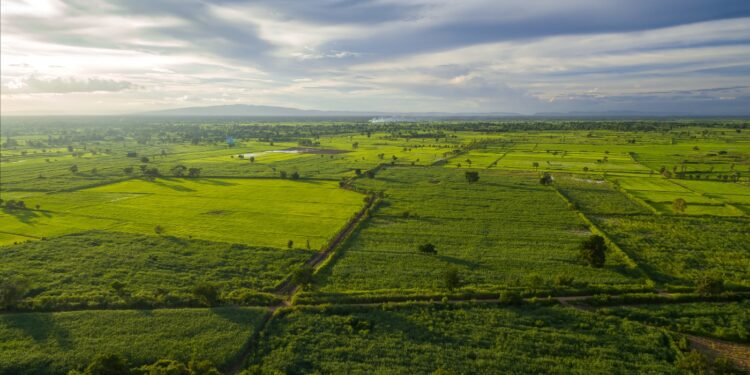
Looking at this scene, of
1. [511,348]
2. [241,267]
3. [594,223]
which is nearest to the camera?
[511,348]

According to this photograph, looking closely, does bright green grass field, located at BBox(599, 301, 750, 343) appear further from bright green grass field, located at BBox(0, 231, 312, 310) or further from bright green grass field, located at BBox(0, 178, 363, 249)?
bright green grass field, located at BBox(0, 178, 363, 249)

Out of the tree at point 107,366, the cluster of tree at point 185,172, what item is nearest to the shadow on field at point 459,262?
the tree at point 107,366

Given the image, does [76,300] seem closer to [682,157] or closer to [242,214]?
[242,214]

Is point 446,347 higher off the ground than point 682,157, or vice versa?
point 682,157

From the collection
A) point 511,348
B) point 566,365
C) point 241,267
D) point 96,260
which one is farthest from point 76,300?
point 566,365

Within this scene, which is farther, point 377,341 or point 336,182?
point 336,182

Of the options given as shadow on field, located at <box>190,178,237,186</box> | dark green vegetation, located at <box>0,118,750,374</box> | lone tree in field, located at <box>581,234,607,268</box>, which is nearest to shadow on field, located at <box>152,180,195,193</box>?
dark green vegetation, located at <box>0,118,750,374</box>

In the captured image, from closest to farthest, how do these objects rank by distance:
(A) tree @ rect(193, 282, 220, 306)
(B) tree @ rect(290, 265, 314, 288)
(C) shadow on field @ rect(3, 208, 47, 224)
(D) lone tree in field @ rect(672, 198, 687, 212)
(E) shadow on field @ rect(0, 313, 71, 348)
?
1. (E) shadow on field @ rect(0, 313, 71, 348)
2. (A) tree @ rect(193, 282, 220, 306)
3. (B) tree @ rect(290, 265, 314, 288)
4. (C) shadow on field @ rect(3, 208, 47, 224)
5. (D) lone tree in field @ rect(672, 198, 687, 212)
